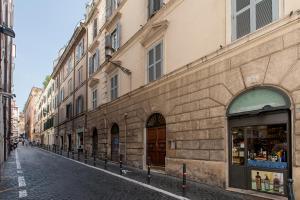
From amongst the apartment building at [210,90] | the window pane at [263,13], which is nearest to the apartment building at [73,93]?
the apartment building at [210,90]

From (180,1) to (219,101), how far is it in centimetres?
532

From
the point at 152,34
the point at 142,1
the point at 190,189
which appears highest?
the point at 142,1

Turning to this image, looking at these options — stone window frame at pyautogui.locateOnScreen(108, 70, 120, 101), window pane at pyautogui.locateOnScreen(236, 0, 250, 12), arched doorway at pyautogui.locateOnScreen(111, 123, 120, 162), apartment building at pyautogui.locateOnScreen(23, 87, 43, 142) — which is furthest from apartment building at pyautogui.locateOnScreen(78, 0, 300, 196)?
apartment building at pyautogui.locateOnScreen(23, 87, 43, 142)

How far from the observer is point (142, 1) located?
821 inches

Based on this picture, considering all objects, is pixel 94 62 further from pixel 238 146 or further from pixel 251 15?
pixel 251 15

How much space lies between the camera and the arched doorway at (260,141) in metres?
10.1

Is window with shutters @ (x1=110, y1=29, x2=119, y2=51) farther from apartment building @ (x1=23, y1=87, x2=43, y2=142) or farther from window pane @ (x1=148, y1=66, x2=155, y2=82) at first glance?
apartment building @ (x1=23, y1=87, x2=43, y2=142)

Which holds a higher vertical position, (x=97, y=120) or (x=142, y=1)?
(x=142, y=1)

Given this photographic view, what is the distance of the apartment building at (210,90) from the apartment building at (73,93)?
11.8 metres

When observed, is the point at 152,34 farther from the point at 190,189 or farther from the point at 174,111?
the point at 190,189

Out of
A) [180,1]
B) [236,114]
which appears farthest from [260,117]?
[180,1]

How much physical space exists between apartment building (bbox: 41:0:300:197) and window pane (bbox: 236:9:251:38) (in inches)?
1.2

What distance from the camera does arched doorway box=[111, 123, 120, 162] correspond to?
973 inches

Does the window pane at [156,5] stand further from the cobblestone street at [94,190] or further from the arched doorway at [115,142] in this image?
the arched doorway at [115,142]
